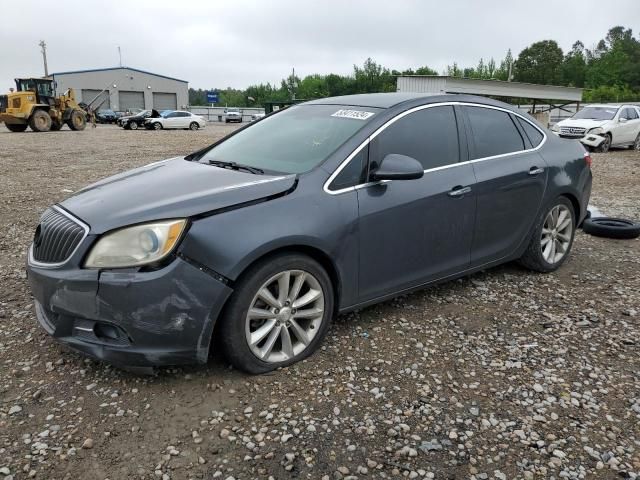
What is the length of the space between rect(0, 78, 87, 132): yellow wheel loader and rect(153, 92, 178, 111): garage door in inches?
1518

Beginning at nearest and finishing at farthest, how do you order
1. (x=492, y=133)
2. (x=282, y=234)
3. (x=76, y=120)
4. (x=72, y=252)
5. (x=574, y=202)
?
1. (x=72, y=252)
2. (x=282, y=234)
3. (x=492, y=133)
4. (x=574, y=202)
5. (x=76, y=120)

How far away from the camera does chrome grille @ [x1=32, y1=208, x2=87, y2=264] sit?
9.32 feet

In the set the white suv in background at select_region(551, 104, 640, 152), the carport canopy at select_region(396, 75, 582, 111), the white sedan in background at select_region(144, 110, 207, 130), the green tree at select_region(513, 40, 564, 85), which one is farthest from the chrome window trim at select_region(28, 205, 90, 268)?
the green tree at select_region(513, 40, 564, 85)

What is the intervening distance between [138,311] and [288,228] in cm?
91

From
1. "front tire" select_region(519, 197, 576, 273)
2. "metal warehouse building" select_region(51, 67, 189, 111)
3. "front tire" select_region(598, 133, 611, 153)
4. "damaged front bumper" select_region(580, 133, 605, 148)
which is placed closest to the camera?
"front tire" select_region(519, 197, 576, 273)

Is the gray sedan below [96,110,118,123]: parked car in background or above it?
below

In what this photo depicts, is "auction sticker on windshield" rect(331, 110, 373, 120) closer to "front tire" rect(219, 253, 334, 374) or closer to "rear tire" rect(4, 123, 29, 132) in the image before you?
"front tire" rect(219, 253, 334, 374)

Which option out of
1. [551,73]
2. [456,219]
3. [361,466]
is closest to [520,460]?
[361,466]

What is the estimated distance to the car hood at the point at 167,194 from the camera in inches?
110

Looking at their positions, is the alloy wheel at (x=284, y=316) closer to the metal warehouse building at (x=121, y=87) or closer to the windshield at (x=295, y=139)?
the windshield at (x=295, y=139)

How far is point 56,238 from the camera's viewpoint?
2.96m

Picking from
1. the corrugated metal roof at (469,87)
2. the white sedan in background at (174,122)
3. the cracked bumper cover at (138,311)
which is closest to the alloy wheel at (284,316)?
the cracked bumper cover at (138,311)

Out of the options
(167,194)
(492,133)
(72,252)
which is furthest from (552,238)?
(72,252)

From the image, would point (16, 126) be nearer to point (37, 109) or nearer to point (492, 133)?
point (37, 109)
